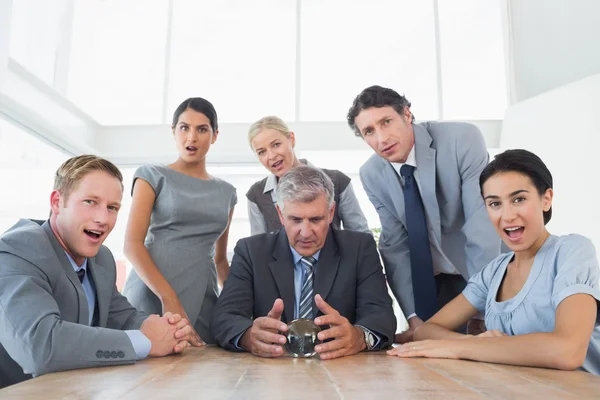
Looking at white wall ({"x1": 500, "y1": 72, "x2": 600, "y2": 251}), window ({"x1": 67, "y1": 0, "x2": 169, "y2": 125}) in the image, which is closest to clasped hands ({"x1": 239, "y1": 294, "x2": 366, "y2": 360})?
white wall ({"x1": 500, "y1": 72, "x2": 600, "y2": 251})

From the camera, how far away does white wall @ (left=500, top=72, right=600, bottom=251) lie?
5.18m

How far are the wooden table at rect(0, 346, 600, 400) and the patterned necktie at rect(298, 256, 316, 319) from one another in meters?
0.52

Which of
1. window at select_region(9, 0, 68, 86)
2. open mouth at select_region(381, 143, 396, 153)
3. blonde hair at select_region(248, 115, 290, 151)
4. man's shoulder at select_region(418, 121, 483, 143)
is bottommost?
open mouth at select_region(381, 143, 396, 153)

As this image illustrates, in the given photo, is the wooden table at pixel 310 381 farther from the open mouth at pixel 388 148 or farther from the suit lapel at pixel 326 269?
the open mouth at pixel 388 148

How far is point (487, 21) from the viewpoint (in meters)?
7.26

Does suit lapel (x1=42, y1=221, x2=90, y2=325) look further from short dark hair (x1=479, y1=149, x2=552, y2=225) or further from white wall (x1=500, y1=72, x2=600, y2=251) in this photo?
white wall (x1=500, y1=72, x2=600, y2=251)

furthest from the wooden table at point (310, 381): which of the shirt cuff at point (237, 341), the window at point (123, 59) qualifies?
the window at point (123, 59)

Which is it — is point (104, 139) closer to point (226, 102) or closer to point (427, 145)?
point (226, 102)

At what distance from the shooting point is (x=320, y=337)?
1534 millimetres

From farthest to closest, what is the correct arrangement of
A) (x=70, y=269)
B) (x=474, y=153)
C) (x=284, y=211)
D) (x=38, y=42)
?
1. (x=38, y=42)
2. (x=474, y=153)
3. (x=284, y=211)
4. (x=70, y=269)

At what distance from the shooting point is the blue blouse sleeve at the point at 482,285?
1878 mm

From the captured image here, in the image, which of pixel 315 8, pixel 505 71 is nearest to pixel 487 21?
pixel 505 71

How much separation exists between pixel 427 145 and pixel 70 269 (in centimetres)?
157

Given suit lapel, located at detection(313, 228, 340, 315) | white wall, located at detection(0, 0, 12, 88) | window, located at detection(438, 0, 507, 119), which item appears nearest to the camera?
suit lapel, located at detection(313, 228, 340, 315)
